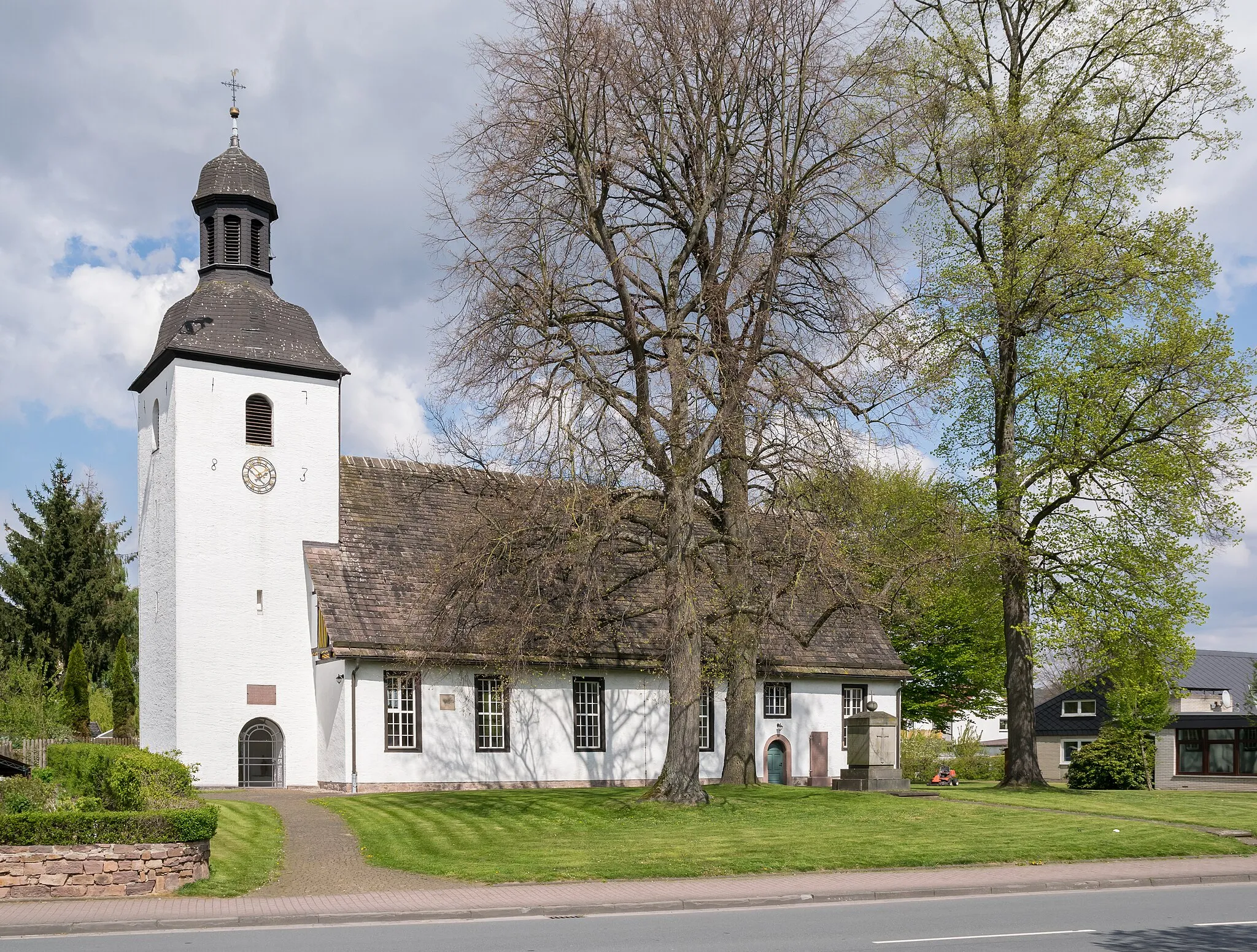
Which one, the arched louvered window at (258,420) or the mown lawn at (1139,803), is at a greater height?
the arched louvered window at (258,420)

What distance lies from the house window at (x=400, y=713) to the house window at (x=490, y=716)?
1833 millimetres

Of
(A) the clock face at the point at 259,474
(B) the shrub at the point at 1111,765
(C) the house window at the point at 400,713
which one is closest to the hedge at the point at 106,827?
(C) the house window at the point at 400,713

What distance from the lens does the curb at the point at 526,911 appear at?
14.1 m

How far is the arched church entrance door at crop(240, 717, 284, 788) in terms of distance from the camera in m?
34.7

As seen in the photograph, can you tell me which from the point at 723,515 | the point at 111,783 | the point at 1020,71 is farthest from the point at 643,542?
the point at 1020,71

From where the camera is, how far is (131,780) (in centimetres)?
1862

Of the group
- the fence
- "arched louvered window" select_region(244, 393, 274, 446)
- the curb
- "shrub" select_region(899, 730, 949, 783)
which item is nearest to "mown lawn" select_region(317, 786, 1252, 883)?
the curb

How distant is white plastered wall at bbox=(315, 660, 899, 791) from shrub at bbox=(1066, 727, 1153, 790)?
9.26 meters

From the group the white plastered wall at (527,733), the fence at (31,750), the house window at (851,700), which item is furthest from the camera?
the house window at (851,700)

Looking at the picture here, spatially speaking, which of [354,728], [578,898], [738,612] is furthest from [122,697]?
[578,898]

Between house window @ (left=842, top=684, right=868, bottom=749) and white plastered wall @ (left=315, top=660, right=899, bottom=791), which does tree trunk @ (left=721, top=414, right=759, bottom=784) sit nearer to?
white plastered wall @ (left=315, top=660, right=899, bottom=791)

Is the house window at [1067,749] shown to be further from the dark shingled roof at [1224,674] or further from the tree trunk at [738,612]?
the tree trunk at [738,612]

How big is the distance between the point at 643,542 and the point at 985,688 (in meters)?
36.4

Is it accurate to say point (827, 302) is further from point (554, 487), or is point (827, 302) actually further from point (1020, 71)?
point (1020, 71)
